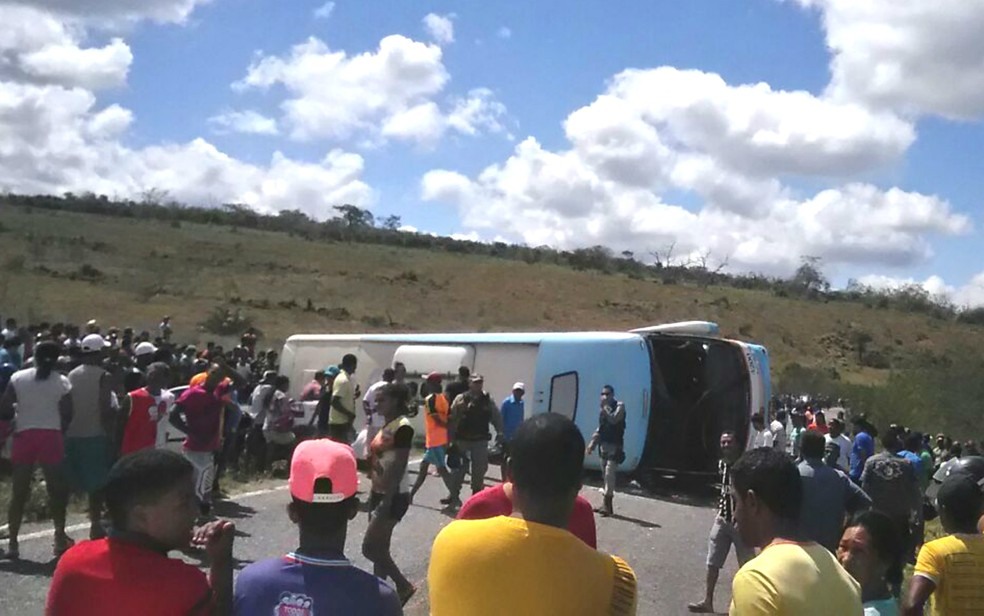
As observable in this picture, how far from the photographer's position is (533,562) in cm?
269

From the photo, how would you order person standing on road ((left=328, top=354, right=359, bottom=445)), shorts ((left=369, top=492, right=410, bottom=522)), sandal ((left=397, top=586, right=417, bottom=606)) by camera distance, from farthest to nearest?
person standing on road ((left=328, top=354, right=359, bottom=445)) < sandal ((left=397, top=586, right=417, bottom=606)) < shorts ((left=369, top=492, right=410, bottom=522))

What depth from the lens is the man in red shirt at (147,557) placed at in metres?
2.87

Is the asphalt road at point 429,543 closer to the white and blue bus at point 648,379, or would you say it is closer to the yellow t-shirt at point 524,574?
the white and blue bus at point 648,379

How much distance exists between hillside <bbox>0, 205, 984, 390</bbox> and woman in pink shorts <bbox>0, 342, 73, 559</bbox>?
27.7 metres

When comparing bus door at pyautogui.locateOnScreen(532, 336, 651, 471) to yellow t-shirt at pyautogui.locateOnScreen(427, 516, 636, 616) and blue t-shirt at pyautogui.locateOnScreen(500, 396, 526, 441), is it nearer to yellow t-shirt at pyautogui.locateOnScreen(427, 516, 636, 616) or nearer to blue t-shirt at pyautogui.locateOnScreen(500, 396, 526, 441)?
blue t-shirt at pyautogui.locateOnScreen(500, 396, 526, 441)

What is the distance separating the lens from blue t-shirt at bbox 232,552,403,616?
113 inches

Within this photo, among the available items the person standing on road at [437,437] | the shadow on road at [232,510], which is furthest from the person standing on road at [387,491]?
the person standing on road at [437,437]

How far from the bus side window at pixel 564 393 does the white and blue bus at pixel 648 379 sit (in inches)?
0.6

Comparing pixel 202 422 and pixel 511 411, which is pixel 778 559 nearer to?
pixel 202 422

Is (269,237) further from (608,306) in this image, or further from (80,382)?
(80,382)

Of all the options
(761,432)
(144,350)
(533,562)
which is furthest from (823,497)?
(144,350)

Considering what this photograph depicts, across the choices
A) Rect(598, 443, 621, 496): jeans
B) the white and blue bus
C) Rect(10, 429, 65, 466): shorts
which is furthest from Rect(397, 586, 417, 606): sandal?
the white and blue bus

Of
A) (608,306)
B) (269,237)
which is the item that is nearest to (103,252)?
(269,237)

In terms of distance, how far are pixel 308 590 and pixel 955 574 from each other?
3009mm
